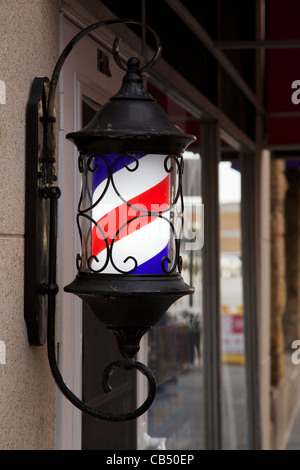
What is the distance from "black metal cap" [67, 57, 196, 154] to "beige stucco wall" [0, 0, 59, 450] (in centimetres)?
17

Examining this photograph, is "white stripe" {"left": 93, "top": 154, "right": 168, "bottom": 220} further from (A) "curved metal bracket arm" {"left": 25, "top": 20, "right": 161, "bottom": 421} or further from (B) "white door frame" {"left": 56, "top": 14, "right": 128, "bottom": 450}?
(B) "white door frame" {"left": 56, "top": 14, "right": 128, "bottom": 450}

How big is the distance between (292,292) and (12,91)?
11570 mm

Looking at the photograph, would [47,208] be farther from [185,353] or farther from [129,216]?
[185,353]

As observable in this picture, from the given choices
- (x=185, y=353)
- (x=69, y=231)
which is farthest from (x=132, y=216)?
(x=185, y=353)

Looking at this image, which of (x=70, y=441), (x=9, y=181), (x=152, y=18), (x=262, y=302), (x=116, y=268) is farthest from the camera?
(x=262, y=302)

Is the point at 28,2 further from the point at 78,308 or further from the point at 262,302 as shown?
the point at 262,302

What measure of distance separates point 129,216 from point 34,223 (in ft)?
0.94

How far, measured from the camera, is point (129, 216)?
1769mm

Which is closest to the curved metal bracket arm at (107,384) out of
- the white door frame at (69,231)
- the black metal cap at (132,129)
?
the white door frame at (69,231)

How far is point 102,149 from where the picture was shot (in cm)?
181

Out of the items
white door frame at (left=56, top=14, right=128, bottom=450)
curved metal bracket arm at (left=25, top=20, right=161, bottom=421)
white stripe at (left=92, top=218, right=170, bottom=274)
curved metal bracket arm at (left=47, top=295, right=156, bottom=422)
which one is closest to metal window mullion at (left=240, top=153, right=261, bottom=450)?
white door frame at (left=56, top=14, right=128, bottom=450)

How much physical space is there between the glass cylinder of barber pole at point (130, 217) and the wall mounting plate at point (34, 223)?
17cm
